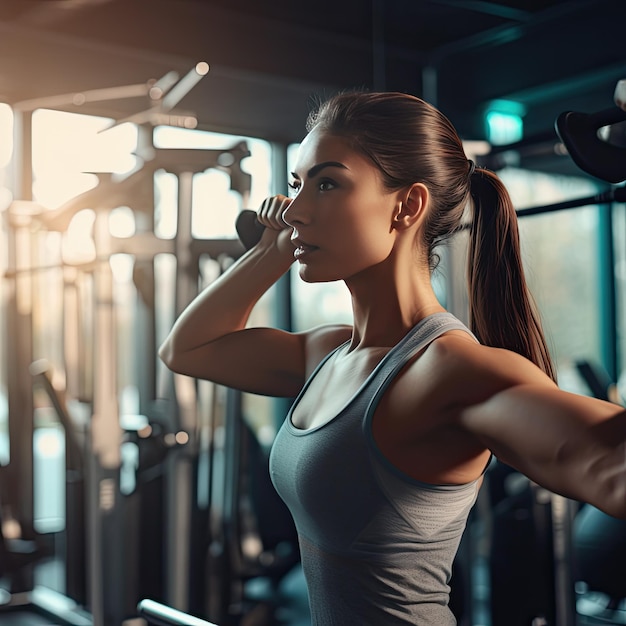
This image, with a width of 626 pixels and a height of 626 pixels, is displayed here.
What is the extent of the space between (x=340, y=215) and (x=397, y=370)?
20 cm

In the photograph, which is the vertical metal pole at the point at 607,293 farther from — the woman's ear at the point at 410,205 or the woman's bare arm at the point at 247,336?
the woman's ear at the point at 410,205

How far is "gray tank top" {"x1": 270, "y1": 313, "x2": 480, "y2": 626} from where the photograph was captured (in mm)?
911

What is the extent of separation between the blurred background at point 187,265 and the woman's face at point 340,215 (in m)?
0.96

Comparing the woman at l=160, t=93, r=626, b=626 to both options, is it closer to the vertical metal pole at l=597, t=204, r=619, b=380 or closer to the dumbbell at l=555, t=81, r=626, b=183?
the dumbbell at l=555, t=81, r=626, b=183

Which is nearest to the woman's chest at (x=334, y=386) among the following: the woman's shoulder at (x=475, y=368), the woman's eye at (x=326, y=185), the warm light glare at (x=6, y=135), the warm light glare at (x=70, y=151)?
the woman's shoulder at (x=475, y=368)

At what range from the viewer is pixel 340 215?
3.25 feet

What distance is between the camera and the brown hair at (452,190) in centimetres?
100

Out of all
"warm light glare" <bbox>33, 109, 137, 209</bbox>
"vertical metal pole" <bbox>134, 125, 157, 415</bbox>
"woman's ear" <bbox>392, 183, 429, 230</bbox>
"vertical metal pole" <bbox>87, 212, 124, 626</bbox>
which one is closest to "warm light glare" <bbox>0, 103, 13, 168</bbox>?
"warm light glare" <bbox>33, 109, 137, 209</bbox>

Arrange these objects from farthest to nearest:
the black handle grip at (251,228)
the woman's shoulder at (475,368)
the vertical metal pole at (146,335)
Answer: the vertical metal pole at (146,335) → the black handle grip at (251,228) → the woman's shoulder at (475,368)

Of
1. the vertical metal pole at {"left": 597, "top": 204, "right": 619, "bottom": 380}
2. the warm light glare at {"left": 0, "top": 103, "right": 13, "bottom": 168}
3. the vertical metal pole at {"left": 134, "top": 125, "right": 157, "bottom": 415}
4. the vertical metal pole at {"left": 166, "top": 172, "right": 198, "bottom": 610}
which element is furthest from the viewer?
the vertical metal pole at {"left": 597, "top": 204, "right": 619, "bottom": 380}

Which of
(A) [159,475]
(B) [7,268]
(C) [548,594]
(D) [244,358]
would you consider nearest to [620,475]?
(D) [244,358]

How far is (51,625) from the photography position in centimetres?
312

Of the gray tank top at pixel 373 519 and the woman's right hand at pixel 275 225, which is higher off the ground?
the woman's right hand at pixel 275 225

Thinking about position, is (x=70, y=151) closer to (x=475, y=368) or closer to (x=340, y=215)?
(x=340, y=215)
